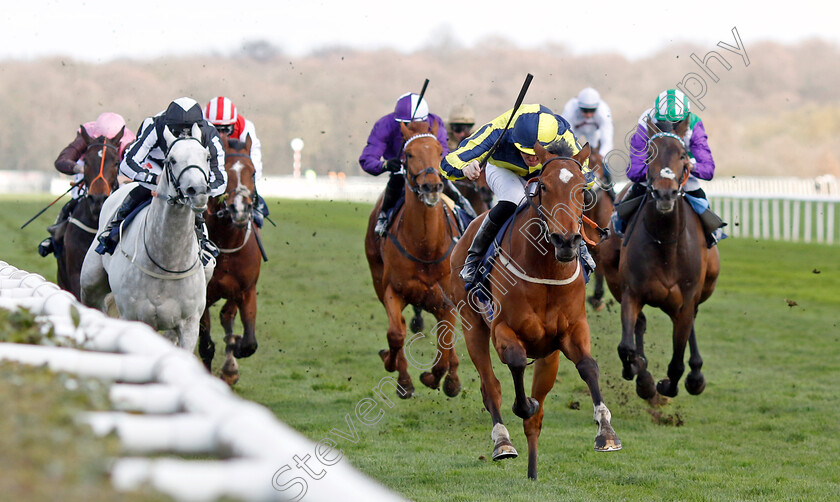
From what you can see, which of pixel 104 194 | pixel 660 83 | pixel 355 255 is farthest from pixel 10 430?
pixel 660 83

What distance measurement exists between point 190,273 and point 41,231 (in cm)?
1805

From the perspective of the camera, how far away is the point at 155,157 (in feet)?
21.2

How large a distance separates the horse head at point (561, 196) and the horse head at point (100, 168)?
13.3 feet

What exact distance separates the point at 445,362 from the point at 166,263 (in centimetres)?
251

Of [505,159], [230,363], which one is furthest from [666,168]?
[230,363]

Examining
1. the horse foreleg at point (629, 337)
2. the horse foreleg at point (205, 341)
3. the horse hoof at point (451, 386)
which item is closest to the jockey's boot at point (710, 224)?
the horse foreleg at point (629, 337)

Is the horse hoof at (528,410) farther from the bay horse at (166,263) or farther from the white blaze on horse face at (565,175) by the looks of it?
the bay horse at (166,263)

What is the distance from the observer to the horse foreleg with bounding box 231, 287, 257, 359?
7844 millimetres

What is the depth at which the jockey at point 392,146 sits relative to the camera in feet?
25.8

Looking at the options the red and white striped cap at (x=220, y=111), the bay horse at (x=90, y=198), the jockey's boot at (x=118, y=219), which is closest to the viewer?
the jockey's boot at (x=118, y=219)

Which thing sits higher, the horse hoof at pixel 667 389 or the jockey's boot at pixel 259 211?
the jockey's boot at pixel 259 211

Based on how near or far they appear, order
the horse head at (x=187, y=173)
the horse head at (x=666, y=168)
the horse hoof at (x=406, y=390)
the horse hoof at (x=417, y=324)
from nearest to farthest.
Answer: the horse head at (x=187, y=173), the horse head at (x=666, y=168), the horse hoof at (x=406, y=390), the horse hoof at (x=417, y=324)

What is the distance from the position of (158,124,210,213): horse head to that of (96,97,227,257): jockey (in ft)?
1.48

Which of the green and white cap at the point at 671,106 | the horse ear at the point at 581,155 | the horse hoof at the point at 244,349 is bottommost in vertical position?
the horse hoof at the point at 244,349
